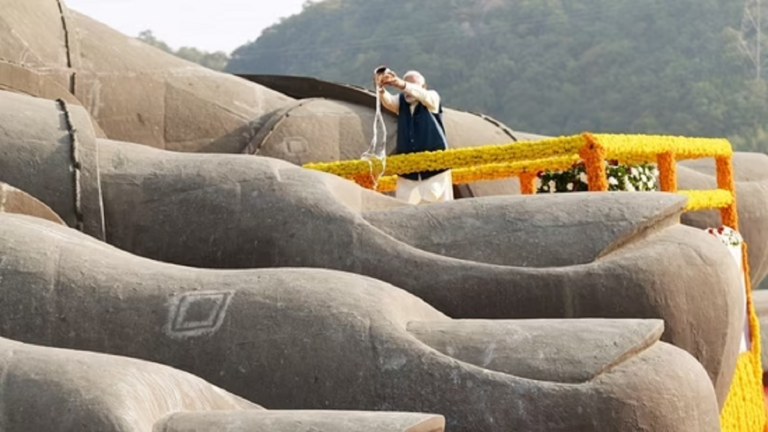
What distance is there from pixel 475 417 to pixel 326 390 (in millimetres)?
377

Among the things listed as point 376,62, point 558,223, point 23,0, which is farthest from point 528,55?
point 558,223

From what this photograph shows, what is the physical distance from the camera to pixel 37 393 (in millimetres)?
3393

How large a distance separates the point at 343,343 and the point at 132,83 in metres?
4.31

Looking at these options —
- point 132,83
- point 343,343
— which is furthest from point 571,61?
point 343,343

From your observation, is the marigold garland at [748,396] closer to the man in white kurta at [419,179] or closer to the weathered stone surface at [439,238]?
the weathered stone surface at [439,238]

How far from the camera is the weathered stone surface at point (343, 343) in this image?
3.93m

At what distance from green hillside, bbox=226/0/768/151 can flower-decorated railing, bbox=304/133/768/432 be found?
3050 centimetres

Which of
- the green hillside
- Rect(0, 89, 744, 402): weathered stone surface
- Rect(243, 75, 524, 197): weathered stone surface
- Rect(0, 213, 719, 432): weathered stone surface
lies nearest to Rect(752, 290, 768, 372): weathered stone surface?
Rect(243, 75, 524, 197): weathered stone surface

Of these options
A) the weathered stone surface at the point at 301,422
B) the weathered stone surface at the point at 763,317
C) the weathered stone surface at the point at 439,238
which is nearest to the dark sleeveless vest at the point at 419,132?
the weathered stone surface at the point at 439,238

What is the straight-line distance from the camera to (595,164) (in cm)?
570

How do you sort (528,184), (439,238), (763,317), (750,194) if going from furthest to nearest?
(750,194) → (763,317) → (528,184) → (439,238)

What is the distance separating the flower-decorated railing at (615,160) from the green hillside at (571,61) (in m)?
30.5

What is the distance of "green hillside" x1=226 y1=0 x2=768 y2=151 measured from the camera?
39.3m

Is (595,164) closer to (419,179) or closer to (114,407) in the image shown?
(419,179)
